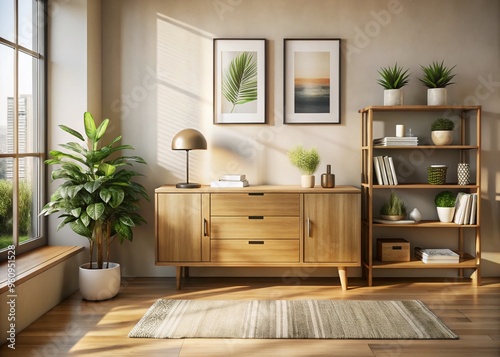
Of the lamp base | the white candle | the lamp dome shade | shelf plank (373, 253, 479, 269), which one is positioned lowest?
shelf plank (373, 253, 479, 269)

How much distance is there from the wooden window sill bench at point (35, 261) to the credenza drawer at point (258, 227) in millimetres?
1147

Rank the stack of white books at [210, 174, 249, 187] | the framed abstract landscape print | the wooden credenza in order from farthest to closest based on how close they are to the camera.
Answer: the framed abstract landscape print
the stack of white books at [210, 174, 249, 187]
the wooden credenza

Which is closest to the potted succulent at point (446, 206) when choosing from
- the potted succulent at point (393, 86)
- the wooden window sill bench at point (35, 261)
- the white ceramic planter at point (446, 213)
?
the white ceramic planter at point (446, 213)

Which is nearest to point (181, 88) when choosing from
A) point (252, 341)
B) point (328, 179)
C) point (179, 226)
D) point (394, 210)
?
point (179, 226)

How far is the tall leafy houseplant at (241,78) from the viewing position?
4.50 m

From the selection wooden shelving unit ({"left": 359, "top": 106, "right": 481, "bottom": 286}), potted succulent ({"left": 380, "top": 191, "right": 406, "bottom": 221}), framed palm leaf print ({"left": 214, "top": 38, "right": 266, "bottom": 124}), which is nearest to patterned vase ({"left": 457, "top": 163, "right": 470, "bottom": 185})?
wooden shelving unit ({"left": 359, "top": 106, "right": 481, "bottom": 286})

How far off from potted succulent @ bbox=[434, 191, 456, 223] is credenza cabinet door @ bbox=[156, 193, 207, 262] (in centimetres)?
201

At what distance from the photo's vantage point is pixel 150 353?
280cm

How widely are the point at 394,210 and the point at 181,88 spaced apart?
6.98 feet

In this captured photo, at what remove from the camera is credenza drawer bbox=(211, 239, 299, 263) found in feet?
13.4

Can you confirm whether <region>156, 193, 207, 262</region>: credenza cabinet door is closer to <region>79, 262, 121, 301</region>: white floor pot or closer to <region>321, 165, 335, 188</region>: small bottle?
<region>79, 262, 121, 301</region>: white floor pot

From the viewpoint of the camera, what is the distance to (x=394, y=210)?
4309 millimetres

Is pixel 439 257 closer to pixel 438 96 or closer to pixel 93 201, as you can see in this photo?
pixel 438 96

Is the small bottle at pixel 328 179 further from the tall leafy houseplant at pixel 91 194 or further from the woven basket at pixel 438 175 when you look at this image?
the tall leafy houseplant at pixel 91 194
